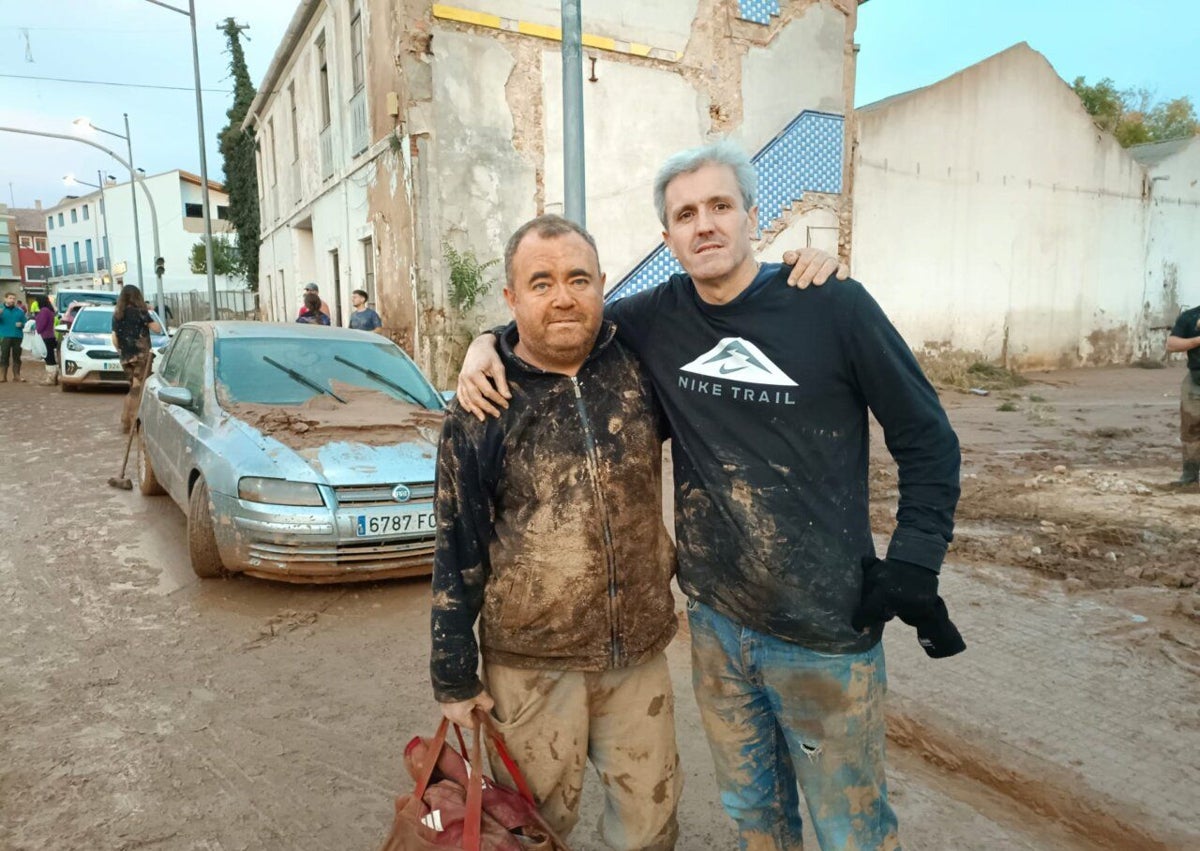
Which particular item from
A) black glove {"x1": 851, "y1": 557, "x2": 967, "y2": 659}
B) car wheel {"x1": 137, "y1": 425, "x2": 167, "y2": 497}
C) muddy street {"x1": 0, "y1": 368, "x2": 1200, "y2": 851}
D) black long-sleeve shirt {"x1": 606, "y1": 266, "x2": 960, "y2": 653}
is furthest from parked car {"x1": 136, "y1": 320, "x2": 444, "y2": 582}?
black glove {"x1": 851, "y1": 557, "x2": 967, "y2": 659}

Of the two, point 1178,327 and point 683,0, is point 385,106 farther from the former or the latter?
point 1178,327

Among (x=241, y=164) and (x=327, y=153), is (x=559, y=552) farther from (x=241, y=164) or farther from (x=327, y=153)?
(x=241, y=164)

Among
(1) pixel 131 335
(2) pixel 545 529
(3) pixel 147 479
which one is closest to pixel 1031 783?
(2) pixel 545 529

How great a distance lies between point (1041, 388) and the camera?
15992 mm

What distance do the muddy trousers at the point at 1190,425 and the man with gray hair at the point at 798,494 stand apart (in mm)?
6463

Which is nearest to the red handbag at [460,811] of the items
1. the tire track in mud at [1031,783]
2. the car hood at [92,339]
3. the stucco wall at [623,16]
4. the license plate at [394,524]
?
the tire track in mud at [1031,783]

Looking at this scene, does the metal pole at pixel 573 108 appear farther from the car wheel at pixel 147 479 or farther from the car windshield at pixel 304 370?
the car wheel at pixel 147 479

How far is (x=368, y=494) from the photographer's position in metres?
4.51

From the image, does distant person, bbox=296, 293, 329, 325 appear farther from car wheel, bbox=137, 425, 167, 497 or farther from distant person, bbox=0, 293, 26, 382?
distant person, bbox=0, 293, 26, 382

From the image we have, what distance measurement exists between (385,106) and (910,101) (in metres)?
10.4

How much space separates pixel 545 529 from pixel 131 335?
34.1 ft

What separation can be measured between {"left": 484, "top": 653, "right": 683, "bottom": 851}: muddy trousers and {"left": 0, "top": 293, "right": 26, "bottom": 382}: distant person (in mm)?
18058

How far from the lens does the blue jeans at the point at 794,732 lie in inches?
70.6

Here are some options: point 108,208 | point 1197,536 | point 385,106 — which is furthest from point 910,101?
point 108,208
